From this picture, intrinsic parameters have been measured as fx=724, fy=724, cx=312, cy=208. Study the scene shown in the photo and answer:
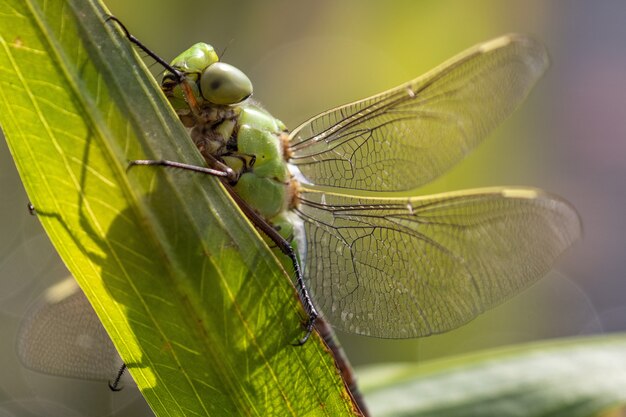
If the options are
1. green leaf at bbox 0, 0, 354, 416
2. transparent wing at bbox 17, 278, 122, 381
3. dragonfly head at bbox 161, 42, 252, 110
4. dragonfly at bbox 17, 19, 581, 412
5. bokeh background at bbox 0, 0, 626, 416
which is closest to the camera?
green leaf at bbox 0, 0, 354, 416

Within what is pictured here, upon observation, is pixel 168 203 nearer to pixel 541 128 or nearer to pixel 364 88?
pixel 364 88

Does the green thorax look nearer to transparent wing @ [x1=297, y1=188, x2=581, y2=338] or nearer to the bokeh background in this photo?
transparent wing @ [x1=297, y1=188, x2=581, y2=338]

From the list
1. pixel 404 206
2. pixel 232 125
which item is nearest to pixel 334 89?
pixel 404 206

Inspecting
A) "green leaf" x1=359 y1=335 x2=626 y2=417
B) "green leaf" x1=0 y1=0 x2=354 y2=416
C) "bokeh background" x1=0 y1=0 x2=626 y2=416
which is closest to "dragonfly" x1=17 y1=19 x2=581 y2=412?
"green leaf" x1=359 y1=335 x2=626 y2=417

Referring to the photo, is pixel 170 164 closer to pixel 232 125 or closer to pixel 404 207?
pixel 232 125

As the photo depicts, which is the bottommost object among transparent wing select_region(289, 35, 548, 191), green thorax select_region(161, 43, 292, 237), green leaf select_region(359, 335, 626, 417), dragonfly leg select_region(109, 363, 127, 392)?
dragonfly leg select_region(109, 363, 127, 392)

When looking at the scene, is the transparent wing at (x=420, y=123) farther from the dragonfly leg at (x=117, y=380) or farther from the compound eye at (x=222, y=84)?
the dragonfly leg at (x=117, y=380)
